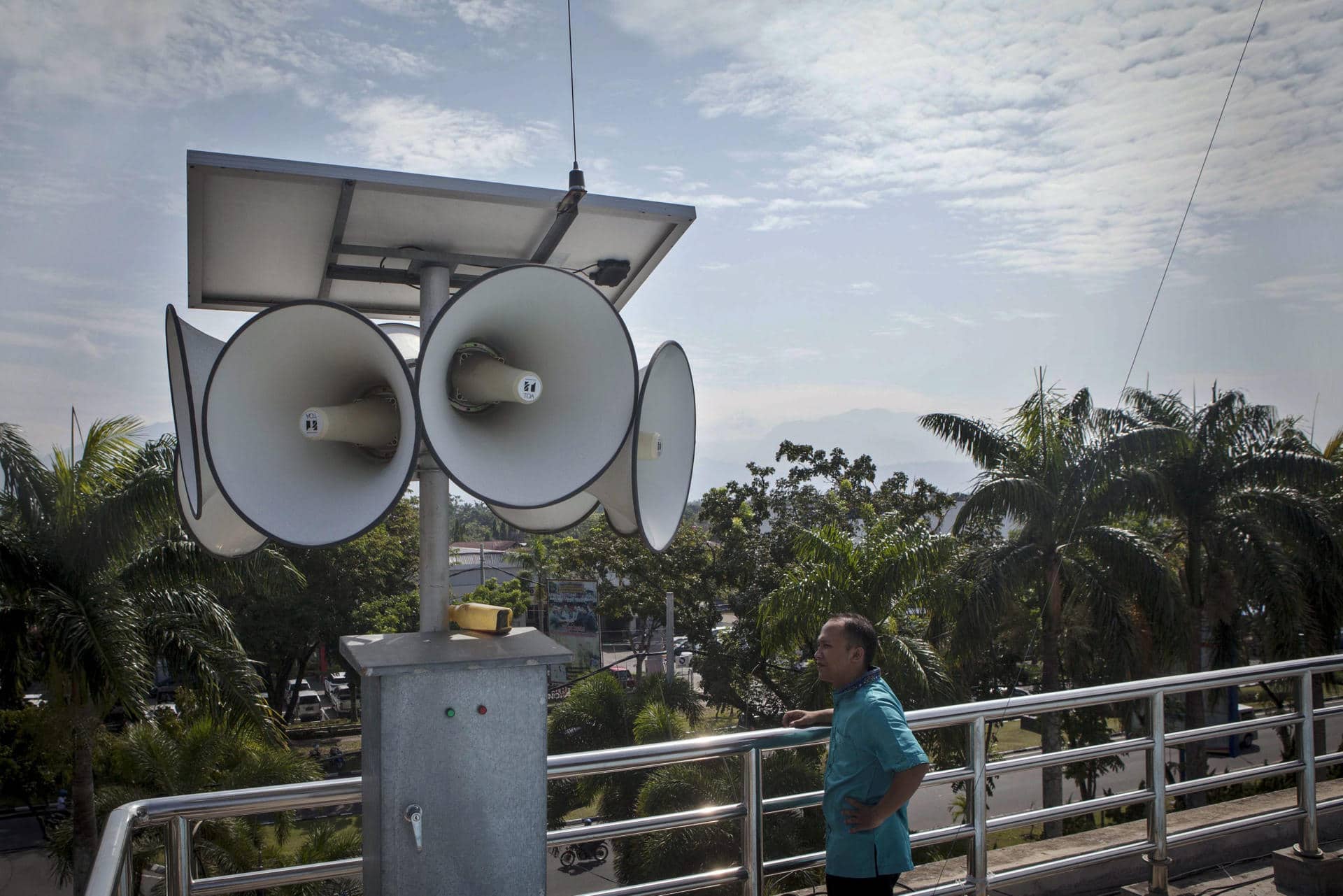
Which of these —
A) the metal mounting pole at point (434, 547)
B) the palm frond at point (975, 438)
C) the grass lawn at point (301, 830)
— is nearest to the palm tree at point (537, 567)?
the grass lawn at point (301, 830)

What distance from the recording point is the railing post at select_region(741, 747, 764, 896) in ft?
9.48

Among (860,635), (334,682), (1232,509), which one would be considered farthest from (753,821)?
(334,682)

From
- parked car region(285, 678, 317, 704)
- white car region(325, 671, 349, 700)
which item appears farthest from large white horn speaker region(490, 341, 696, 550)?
white car region(325, 671, 349, 700)

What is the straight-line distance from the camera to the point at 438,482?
2.42m

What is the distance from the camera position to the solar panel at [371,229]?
2252 millimetres

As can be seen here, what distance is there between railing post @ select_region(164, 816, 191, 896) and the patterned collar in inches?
67.9

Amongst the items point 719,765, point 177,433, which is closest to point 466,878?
point 177,433

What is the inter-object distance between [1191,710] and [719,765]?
9.57m

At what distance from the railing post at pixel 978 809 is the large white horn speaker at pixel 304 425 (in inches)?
83.9

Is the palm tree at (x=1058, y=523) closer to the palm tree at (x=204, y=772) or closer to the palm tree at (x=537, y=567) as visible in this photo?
the palm tree at (x=204, y=772)

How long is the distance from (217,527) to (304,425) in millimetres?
491

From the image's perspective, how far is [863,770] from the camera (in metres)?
2.52

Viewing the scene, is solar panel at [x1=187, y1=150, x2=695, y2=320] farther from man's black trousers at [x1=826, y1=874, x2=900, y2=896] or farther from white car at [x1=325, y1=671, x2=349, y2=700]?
white car at [x1=325, y1=671, x2=349, y2=700]

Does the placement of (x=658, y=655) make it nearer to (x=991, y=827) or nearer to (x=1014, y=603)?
(x=1014, y=603)
